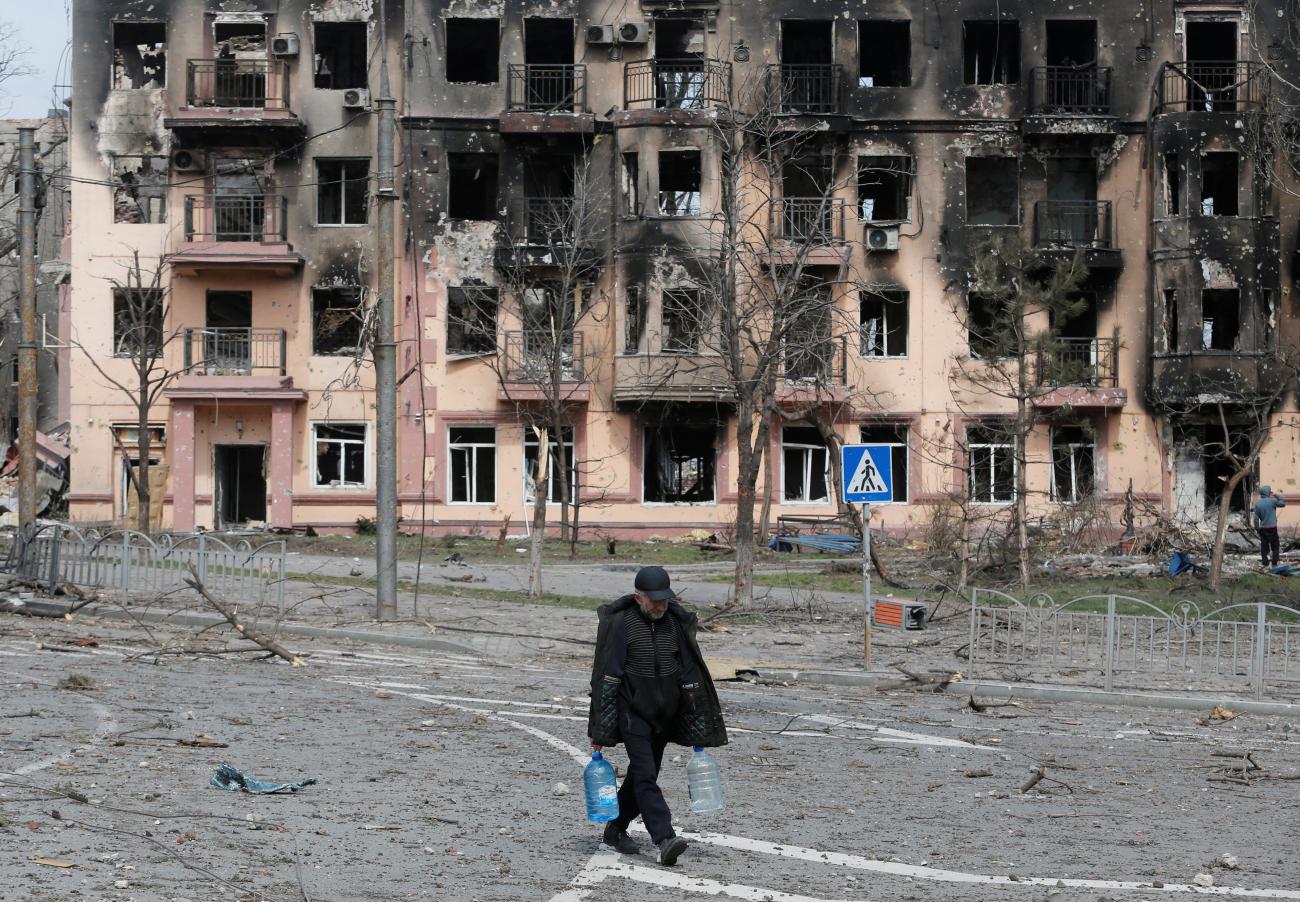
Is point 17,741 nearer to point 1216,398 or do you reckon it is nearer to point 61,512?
point 1216,398

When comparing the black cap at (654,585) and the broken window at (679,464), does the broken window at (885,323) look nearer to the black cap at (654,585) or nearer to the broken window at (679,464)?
the broken window at (679,464)

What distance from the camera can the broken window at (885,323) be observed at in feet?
153

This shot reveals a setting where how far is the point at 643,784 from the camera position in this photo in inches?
356

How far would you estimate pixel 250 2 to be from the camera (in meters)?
46.5

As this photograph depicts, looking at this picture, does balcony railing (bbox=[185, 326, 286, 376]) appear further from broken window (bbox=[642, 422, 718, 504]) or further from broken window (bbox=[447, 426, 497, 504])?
broken window (bbox=[642, 422, 718, 504])

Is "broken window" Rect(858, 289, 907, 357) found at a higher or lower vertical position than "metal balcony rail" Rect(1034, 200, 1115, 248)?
lower

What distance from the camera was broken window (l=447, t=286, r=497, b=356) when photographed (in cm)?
4628

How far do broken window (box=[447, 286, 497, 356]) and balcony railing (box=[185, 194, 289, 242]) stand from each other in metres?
4.83

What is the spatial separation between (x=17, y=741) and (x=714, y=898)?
19.9ft

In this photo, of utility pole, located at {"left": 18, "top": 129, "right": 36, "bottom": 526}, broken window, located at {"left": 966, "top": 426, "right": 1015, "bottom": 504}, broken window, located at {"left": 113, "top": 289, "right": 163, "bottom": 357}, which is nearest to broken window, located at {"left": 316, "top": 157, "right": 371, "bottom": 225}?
broken window, located at {"left": 113, "top": 289, "right": 163, "bottom": 357}

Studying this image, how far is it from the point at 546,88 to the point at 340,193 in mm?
6225

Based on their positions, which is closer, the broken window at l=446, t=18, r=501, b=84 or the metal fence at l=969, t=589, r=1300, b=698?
the metal fence at l=969, t=589, r=1300, b=698

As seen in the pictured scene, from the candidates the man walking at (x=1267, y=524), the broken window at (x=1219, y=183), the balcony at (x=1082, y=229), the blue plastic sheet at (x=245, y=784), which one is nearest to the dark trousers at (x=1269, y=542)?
the man walking at (x=1267, y=524)

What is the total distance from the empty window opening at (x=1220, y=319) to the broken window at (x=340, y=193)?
74.0 ft
